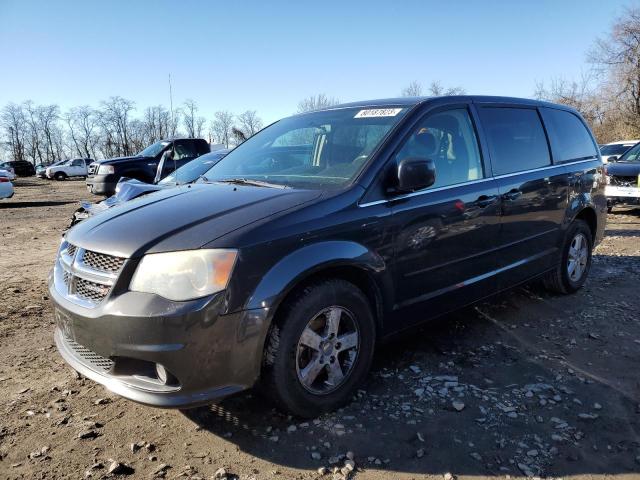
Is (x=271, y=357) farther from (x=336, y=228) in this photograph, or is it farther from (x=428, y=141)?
(x=428, y=141)

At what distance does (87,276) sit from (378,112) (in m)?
2.16

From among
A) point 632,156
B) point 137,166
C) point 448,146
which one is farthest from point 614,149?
point 448,146

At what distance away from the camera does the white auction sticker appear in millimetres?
3385

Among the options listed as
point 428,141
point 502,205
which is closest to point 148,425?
point 428,141

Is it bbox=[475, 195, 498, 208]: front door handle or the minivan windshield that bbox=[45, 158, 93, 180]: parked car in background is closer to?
the minivan windshield

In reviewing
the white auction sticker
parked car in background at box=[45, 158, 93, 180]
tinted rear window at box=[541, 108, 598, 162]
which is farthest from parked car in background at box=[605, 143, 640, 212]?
parked car in background at box=[45, 158, 93, 180]

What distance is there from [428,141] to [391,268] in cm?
99

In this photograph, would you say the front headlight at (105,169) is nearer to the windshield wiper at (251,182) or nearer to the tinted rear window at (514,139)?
the windshield wiper at (251,182)

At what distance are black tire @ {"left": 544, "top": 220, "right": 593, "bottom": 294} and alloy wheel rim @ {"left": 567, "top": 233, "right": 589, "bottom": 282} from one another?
0.02 metres

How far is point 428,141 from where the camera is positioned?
3.40 m

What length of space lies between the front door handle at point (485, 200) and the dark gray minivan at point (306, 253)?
13 mm

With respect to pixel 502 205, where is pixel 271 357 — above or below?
below

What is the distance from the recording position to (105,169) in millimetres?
13461

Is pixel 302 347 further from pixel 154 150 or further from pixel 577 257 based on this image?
pixel 154 150
